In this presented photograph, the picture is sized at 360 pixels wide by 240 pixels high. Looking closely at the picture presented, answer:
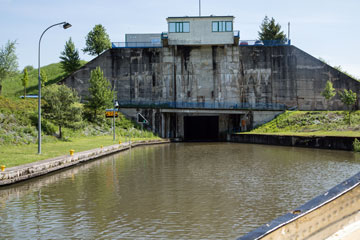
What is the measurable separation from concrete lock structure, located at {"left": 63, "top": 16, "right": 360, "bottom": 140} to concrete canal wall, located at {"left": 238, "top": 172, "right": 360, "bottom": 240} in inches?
2115

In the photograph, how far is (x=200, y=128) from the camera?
69.5m

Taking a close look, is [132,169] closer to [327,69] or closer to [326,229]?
[326,229]

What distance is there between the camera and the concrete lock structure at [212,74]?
6100 centimetres

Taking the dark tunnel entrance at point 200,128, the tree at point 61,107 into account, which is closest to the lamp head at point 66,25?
the tree at point 61,107

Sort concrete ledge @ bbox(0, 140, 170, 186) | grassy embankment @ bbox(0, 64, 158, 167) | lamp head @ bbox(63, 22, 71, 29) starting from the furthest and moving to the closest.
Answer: grassy embankment @ bbox(0, 64, 158, 167) → lamp head @ bbox(63, 22, 71, 29) → concrete ledge @ bbox(0, 140, 170, 186)

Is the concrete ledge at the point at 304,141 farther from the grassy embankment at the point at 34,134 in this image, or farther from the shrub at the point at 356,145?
the grassy embankment at the point at 34,134

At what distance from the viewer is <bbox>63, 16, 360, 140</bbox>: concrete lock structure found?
2402 inches

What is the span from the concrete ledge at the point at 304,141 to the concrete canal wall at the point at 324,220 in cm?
2713

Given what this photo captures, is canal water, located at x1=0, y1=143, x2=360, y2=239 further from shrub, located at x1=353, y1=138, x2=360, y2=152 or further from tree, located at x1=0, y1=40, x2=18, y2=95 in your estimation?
tree, located at x1=0, y1=40, x2=18, y2=95

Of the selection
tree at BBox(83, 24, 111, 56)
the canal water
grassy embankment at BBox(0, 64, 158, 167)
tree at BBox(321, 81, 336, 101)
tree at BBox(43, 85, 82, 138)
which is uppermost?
tree at BBox(83, 24, 111, 56)

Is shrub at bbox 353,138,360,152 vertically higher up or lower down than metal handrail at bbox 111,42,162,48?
lower down

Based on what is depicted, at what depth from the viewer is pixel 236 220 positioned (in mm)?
10352

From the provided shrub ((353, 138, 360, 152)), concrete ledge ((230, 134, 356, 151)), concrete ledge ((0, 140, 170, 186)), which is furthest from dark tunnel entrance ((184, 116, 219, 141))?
concrete ledge ((0, 140, 170, 186))

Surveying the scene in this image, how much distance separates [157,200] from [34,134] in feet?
91.5
